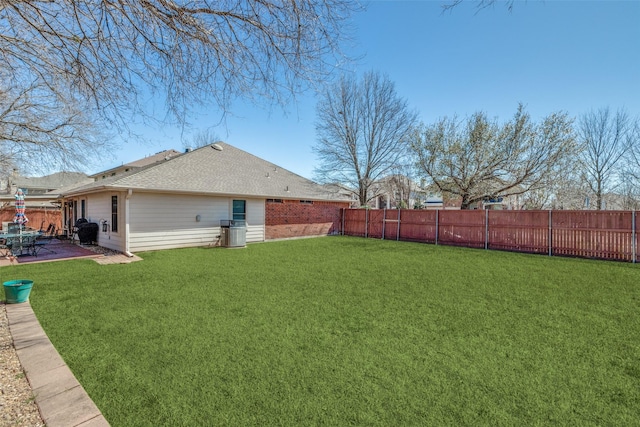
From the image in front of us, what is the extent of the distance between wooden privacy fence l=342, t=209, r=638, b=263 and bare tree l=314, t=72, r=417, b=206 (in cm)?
594

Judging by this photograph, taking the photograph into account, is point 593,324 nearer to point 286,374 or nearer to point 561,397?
point 561,397

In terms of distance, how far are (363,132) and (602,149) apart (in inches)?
680

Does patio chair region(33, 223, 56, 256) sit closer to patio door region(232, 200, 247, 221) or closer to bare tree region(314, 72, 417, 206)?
patio door region(232, 200, 247, 221)

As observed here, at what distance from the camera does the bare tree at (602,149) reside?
65.1 feet

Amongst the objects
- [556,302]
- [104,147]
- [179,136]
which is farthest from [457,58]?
[104,147]

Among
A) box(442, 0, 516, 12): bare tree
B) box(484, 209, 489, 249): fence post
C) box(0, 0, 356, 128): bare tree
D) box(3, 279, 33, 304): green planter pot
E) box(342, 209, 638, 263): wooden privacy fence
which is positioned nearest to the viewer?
box(442, 0, 516, 12): bare tree

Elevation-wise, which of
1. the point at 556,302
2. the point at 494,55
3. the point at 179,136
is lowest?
the point at 556,302

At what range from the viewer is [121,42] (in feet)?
10.3

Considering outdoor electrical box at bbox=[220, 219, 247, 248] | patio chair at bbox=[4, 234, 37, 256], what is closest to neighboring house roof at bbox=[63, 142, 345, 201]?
outdoor electrical box at bbox=[220, 219, 247, 248]

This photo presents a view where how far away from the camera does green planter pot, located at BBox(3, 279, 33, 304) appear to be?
4.78m

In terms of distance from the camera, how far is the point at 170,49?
3.14 m

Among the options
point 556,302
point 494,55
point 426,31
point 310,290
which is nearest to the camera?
point 426,31

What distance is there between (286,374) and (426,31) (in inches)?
199

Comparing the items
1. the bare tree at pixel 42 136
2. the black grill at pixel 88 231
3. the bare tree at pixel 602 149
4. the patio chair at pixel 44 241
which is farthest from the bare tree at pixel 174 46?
the bare tree at pixel 602 149
